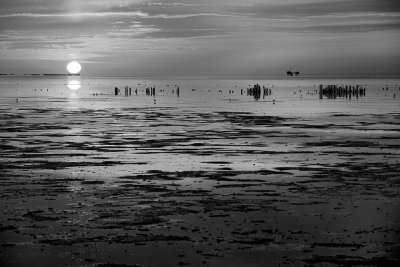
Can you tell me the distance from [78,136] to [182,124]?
11.7 m

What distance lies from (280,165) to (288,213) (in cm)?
906

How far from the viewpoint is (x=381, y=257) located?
1252cm

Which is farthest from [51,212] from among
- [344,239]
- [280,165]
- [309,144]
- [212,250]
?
[309,144]

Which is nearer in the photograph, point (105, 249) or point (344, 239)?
point (105, 249)

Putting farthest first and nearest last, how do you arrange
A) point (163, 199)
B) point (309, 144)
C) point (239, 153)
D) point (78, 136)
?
point (78, 136) → point (309, 144) → point (239, 153) → point (163, 199)

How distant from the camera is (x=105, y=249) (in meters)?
13.1

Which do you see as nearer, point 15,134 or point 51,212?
point 51,212

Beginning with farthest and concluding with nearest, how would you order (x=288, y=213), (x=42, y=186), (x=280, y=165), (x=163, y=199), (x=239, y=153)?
(x=239, y=153) → (x=280, y=165) → (x=42, y=186) → (x=163, y=199) → (x=288, y=213)

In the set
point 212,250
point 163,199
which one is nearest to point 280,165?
point 163,199

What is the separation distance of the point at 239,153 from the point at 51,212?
554 inches

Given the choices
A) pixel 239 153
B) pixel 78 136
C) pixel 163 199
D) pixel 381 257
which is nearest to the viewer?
pixel 381 257

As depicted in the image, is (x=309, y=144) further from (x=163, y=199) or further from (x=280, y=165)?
(x=163, y=199)

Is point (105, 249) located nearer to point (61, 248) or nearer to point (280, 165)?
point (61, 248)

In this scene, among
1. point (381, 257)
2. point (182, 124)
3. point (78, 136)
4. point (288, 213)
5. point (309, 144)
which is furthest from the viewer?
point (182, 124)
